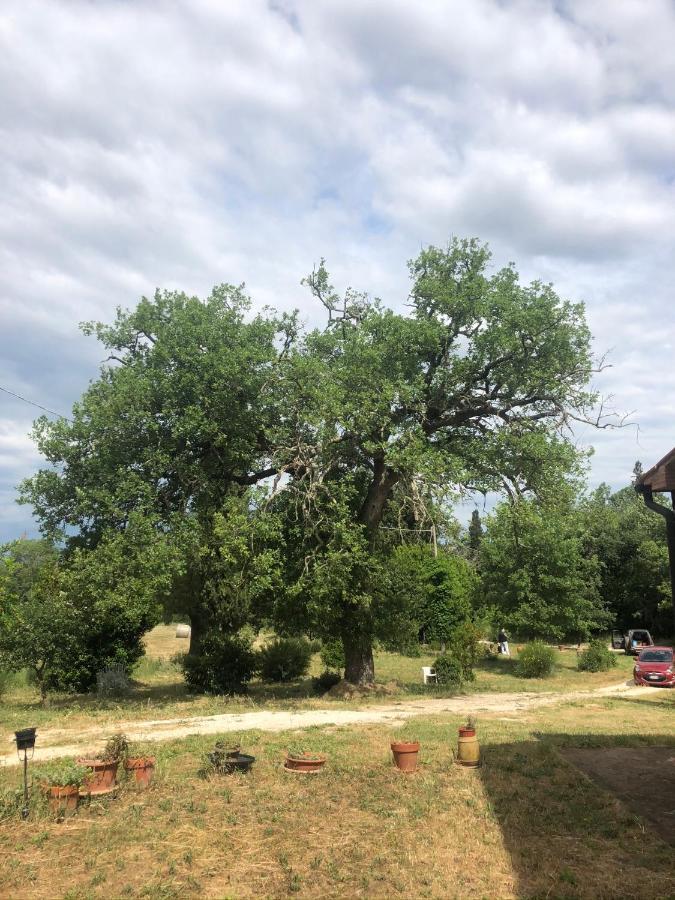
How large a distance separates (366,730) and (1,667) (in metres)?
10.9

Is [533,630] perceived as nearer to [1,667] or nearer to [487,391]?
[487,391]

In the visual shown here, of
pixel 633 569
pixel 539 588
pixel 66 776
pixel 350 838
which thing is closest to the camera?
pixel 350 838

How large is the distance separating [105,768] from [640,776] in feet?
24.3

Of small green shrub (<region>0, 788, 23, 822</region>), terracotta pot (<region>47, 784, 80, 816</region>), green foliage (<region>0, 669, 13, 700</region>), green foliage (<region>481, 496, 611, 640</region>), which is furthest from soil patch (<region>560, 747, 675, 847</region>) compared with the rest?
green foliage (<region>481, 496, 611, 640</region>)

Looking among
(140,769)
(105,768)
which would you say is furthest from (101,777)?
(140,769)

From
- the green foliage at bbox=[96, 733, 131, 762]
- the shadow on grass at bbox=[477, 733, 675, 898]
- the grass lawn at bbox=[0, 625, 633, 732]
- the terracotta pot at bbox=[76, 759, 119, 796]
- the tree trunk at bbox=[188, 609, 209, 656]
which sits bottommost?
the grass lawn at bbox=[0, 625, 633, 732]

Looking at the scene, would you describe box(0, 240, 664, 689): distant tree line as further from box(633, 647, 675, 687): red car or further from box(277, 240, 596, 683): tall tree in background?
box(633, 647, 675, 687): red car

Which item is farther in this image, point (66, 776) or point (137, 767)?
point (137, 767)

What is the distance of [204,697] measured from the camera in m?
18.8

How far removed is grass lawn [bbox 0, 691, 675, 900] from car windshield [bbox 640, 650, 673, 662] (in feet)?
57.8

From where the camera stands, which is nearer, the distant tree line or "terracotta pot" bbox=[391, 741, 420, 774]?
"terracotta pot" bbox=[391, 741, 420, 774]

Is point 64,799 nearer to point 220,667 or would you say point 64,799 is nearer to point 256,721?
point 256,721

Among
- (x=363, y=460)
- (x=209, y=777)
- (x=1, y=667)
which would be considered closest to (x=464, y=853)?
(x=209, y=777)

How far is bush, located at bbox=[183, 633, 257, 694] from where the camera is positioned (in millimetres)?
19453
